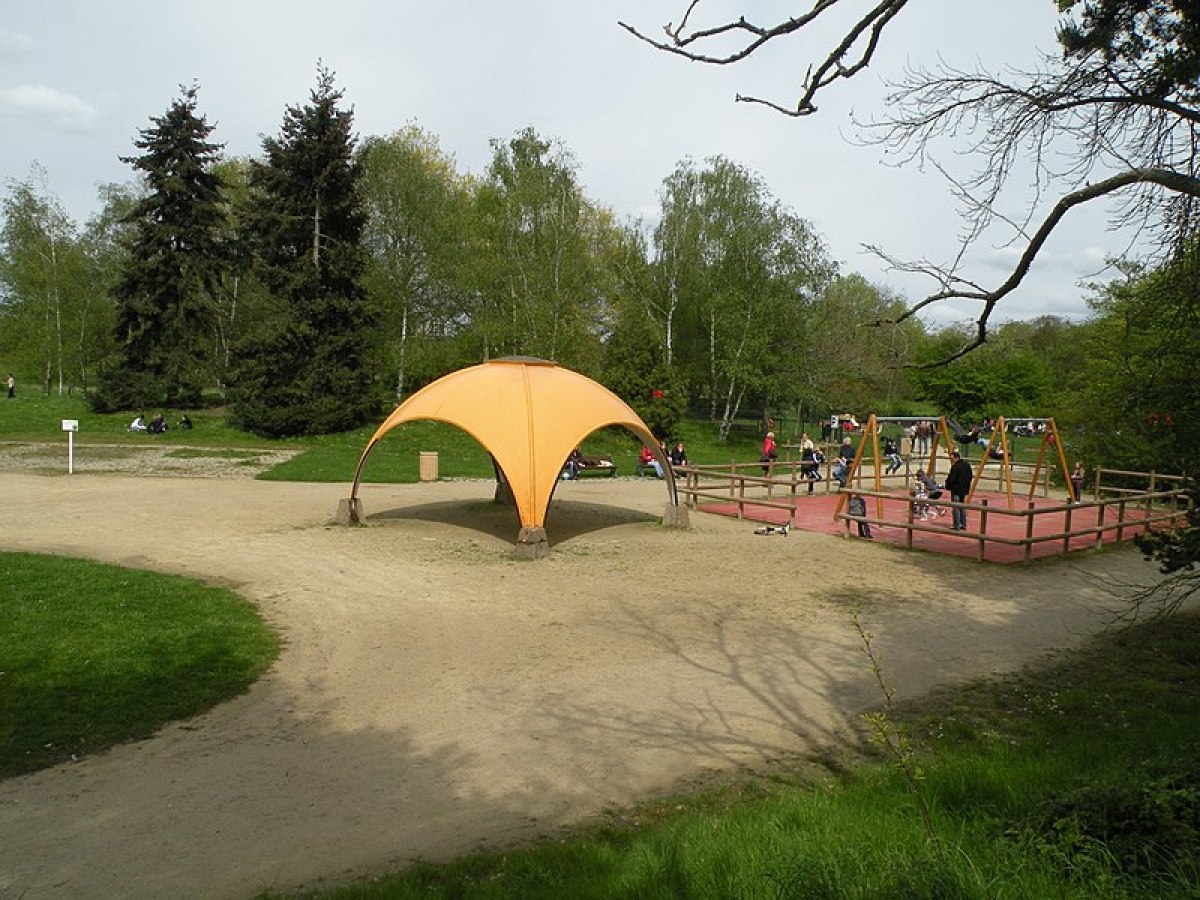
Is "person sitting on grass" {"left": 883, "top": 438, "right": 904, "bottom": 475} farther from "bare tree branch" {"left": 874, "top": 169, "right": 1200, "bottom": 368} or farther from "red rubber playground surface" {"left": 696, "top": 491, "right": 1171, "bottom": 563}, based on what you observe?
"bare tree branch" {"left": 874, "top": 169, "right": 1200, "bottom": 368}

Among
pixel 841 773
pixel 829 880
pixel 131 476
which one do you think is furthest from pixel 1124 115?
pixel 131 476

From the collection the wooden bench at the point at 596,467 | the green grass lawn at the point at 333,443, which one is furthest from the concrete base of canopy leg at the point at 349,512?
the wooden bench at the point at 596,467

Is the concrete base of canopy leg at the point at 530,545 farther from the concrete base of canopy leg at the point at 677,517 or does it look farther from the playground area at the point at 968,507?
the playground area at the point at 968,507

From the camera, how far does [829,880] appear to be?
335 cm

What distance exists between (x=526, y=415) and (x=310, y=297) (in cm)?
2418

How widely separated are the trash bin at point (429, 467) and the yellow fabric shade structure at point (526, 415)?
8.34 m

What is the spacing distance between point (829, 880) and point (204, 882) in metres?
3.16

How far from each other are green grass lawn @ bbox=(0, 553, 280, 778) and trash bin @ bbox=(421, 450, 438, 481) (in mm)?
13706

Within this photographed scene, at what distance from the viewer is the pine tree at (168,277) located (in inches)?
1447

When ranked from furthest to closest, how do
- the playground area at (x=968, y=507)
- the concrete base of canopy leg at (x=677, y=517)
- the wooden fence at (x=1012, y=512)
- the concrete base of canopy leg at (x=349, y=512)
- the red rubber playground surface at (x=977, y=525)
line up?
the concrete base of canopy leg at (x=677, y=517)
the concrete base of canopy leg at (x=349, y=512)
the playground area at (x=968, y=507)
the red rubber playground surface at (x=977, y=525)
the wooden fence at (x=1012, y=512)

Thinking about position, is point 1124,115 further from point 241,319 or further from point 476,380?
point 241,319

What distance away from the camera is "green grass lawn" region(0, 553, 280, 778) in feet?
21.5

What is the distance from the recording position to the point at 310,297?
3603 cm

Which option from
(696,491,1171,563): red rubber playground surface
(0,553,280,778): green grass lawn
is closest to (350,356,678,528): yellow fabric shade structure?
(696,491,1171,563): red rubber playground surface
